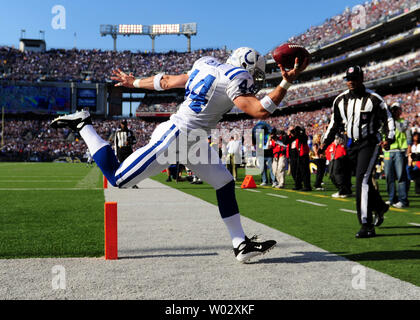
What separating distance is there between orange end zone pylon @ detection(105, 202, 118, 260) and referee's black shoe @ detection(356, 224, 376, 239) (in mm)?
2684

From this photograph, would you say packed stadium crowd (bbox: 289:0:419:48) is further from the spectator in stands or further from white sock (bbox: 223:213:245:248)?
white sock (bbox: 223:213:245:248)

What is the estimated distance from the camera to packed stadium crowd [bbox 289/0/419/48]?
37963 millimetres

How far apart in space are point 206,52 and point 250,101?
213 ft

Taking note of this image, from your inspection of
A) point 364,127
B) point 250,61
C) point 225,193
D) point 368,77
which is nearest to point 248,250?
point 225,193

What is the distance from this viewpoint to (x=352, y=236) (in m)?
4.87

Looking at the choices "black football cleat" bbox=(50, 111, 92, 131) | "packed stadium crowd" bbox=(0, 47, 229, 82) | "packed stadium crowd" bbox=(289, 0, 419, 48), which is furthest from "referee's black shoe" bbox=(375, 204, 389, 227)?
"packed stadium crowd" bbox=(0, 47, 229, 82)

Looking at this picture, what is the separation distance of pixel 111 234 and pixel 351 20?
4667cm

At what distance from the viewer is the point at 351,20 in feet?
147

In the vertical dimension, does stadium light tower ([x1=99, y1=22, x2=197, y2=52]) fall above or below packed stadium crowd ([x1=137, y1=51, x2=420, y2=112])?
above

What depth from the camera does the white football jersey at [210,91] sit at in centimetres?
335

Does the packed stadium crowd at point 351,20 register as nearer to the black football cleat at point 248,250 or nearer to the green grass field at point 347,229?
the green grass field at point 347,229
